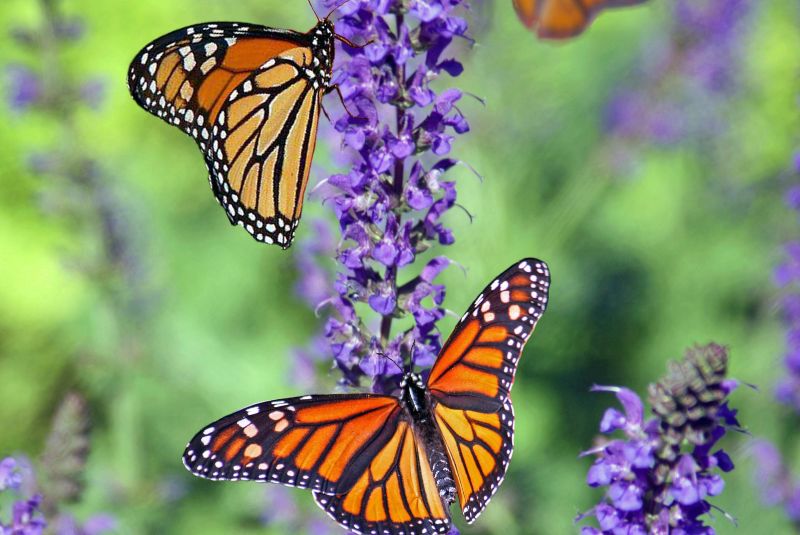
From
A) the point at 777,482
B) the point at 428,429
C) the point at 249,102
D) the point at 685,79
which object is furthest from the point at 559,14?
the point at 685,79

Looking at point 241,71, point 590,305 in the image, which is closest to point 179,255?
point 590,305

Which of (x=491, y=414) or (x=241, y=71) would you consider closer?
(x=491, y=414)

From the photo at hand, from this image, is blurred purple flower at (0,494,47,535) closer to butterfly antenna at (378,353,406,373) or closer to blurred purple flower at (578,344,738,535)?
butterfly antenna at (378,353,406,373)

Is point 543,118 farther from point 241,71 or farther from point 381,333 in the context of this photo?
point 381,333

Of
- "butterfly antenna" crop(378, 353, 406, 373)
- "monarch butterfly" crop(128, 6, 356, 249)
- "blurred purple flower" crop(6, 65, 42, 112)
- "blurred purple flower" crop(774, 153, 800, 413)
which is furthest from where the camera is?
"blurred purple flower" crop(6, 65, 42, 112)

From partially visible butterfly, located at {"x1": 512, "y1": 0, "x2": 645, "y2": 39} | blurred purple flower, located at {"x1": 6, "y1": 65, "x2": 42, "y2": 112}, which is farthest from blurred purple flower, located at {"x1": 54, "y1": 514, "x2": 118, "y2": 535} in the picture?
partially visible butterfly, located at {"x1": 512, "y1": 0, "x2": 645, "y2": 39}

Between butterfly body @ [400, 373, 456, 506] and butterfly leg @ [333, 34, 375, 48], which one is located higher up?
butterfly leg @ [333, 34, 375, 48]
